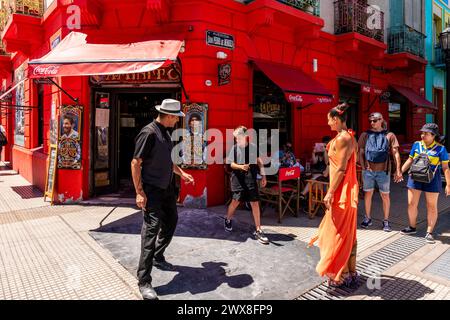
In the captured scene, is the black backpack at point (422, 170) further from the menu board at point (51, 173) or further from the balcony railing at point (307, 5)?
the menu board at point (51, 173)

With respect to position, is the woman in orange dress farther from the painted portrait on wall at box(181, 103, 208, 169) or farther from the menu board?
the menu board

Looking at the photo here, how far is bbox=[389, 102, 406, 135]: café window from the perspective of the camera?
1403 cm

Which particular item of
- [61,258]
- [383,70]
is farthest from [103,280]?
[383,70]

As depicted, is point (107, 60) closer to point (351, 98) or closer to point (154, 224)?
point (154, 224)

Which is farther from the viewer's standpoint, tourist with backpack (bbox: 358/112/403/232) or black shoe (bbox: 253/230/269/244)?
tourist with backpack (bbox: 358/112/403/232)

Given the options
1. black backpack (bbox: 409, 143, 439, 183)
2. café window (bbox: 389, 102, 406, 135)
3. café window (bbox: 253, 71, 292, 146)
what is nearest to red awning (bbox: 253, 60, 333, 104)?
café window (bbox: 253, 71, 292, 146)

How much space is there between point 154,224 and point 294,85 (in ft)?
18.0

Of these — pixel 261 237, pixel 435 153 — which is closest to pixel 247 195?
pixel 261 237

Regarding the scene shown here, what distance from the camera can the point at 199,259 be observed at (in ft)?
14.2

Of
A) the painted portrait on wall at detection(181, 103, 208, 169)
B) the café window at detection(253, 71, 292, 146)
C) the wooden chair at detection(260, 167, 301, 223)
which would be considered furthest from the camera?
the café window at detection(253, 71, 292, 146)

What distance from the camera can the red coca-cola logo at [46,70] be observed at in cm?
592

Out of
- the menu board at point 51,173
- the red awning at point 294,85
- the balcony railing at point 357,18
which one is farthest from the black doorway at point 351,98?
the menu board at point 51,173

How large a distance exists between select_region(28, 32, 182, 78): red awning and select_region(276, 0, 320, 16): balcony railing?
4.02m
